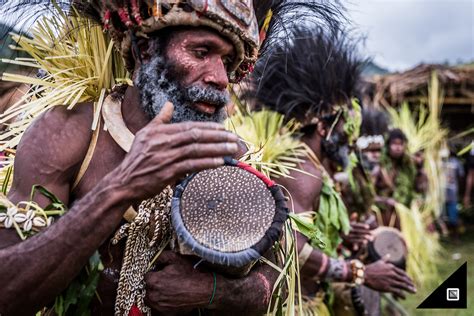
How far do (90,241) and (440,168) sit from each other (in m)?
9.82

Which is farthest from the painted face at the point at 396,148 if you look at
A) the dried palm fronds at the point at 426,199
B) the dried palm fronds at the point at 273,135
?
the dried palm fronds at the point at 273,135

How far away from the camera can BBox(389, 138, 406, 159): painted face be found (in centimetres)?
840

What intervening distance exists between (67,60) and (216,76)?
0.69 meters

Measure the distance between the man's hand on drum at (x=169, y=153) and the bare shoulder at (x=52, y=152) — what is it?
1.18 ft

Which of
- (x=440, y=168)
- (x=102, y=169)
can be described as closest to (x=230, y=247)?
(x=102, y=169)

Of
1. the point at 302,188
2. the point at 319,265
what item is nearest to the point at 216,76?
the point at 302,188

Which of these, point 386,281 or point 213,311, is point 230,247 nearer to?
point 213,311

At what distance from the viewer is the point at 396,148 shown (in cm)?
838

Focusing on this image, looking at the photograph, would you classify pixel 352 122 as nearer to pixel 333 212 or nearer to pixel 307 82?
pixel 307 82

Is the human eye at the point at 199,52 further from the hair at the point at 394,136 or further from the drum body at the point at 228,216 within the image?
the hair at the point at 394,136

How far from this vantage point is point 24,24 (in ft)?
7.84

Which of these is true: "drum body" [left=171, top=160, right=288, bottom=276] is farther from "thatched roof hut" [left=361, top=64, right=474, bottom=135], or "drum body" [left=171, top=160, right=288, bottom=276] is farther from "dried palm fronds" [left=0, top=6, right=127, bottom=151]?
"thatched roof hut" [left=361, top=64, right=474, bottom=135]

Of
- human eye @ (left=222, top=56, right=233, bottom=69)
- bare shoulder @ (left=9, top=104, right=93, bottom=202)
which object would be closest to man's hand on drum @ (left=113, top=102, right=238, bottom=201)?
bare shoulder @ (left=9, top=104, right=93, bottom=202)

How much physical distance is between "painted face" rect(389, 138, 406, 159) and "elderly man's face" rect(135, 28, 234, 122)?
6.55 metres
